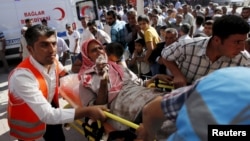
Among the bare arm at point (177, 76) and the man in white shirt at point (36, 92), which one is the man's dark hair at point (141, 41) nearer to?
the bare arm at point (177, 76)

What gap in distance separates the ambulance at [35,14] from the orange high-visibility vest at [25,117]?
6524 mm

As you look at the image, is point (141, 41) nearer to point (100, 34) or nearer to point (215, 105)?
point (100, 34)

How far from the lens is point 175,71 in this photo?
2652 mm

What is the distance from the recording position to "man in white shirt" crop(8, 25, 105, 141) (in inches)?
75.2

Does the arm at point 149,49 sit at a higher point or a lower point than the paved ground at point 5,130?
higher

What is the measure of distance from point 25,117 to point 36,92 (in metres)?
0.31

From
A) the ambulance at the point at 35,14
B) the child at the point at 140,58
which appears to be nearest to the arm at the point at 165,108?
the child at the point at 140,58

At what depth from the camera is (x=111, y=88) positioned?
105 inches

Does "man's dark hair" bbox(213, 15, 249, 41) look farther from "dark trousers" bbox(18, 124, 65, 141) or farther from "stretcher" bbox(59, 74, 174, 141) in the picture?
"dark trousers" bbox(18, 124, 65, 141)

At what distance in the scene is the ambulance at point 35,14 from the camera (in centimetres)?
807

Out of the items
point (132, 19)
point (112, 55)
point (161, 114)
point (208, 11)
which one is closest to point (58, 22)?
point (132, 19)

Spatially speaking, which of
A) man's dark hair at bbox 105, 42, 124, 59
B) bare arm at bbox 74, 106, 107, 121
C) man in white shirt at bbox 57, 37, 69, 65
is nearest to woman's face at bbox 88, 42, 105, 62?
man's dark hair at bbox 105, 42, 124, 59

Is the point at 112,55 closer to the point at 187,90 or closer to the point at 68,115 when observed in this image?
the point at 68,115

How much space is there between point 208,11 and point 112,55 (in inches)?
287
